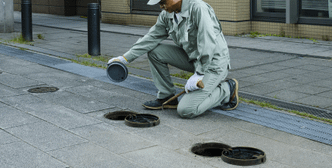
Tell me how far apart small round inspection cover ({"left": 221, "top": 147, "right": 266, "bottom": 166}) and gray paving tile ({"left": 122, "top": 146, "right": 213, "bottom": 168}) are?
22 cm

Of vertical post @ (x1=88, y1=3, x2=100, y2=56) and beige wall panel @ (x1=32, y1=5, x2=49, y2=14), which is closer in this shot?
vertical post @ (x1=88, y1=3, x2=100, y2=56)

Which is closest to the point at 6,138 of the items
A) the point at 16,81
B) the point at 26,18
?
the point at 16,81

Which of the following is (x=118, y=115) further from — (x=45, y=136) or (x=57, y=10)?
(x=57, y=10)

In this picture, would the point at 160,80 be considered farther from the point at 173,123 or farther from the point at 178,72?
the point at 178,72

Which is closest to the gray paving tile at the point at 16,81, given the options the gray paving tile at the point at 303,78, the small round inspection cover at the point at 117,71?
the small round inspection cover at the point at 117,71

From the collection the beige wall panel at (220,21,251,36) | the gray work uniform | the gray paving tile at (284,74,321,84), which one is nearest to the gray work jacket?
the gray work uniform

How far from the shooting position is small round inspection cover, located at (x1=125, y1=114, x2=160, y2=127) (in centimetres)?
440

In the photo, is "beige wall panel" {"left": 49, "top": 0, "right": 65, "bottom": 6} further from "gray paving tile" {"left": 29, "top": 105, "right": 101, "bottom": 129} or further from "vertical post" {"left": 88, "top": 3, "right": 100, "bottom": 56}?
"gray paving tile" {"left": 29, "top": 105, "right": 101, "bottom": 129}

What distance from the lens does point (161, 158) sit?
358cm

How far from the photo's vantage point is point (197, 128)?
4371 millimetres

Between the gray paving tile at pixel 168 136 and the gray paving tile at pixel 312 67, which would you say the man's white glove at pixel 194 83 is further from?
the gray paving tile at pixel 312 67

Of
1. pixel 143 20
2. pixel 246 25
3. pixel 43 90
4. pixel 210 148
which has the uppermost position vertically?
pixel 143 20

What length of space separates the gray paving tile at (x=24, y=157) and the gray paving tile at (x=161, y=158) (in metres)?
0.59

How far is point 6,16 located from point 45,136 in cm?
955
